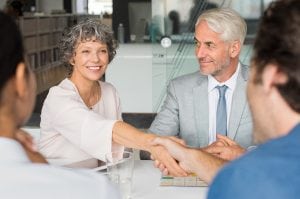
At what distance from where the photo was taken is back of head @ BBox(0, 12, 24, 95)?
1.01 metres

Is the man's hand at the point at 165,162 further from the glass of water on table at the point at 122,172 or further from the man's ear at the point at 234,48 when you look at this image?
the man's ear at the point at 234,48

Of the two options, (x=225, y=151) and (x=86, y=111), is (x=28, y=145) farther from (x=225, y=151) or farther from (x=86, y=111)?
(x=225, y=151)

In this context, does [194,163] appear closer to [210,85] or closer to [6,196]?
[210,85]

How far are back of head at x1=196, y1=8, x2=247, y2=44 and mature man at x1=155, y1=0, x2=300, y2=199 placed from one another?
5.27 feet

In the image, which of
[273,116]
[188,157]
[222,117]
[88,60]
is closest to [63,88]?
[88,60]

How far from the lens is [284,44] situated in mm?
1029

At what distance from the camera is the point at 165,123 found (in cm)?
280

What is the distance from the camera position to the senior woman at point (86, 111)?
230cm

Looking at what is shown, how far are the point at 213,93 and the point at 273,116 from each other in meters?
1.71

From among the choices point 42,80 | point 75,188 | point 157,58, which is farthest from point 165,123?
point 42,80

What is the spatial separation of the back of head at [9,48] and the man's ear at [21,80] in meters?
0.01

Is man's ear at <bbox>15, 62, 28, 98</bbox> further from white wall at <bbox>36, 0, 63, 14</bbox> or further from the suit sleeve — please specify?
white wall at <bbox>36, 0, 63, 14</bbox>

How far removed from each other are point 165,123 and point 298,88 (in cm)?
179

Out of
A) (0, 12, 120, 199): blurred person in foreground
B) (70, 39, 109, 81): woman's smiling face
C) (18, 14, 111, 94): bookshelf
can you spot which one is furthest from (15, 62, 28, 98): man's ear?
(18, 14, 111, 94): bookshelf
